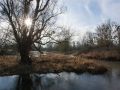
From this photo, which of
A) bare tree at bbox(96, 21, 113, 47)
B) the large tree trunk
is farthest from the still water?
bare tree at bbox(96, 21, 113, 47)

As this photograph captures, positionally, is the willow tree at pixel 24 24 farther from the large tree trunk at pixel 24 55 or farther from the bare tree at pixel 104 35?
the bare tree at pixel 104 35

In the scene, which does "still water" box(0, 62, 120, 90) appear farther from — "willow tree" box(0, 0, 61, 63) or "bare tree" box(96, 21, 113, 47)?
"bare tree" box(96, 21, 113, 47)

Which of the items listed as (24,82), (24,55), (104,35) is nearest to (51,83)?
(24,82)

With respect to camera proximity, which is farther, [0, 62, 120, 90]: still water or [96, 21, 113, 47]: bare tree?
[96, 21, 113, 47]: bare tree

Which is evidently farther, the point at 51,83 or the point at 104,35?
the point at 104,35

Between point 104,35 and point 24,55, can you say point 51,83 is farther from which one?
point 104,35

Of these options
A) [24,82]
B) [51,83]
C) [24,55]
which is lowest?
[51,83]

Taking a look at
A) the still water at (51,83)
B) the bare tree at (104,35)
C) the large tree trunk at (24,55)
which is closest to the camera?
the still water at (51,83)

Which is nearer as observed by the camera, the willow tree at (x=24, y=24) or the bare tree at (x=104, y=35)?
the willow tree at (x=24, y=24)

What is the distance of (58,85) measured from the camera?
18.2m

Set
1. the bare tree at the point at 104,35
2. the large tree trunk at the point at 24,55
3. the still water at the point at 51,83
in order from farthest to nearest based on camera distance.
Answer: the bare tree at the point at 104,35
the large tree trunk at the point at 24,55
the still water at the point at 51,83

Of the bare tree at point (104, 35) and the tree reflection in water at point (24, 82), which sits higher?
the bare tree at point (104, 35)

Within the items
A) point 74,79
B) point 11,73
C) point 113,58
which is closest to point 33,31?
point 11,73

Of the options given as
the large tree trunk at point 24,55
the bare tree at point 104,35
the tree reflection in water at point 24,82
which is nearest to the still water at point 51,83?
the tree reflection in water at point 24,82
